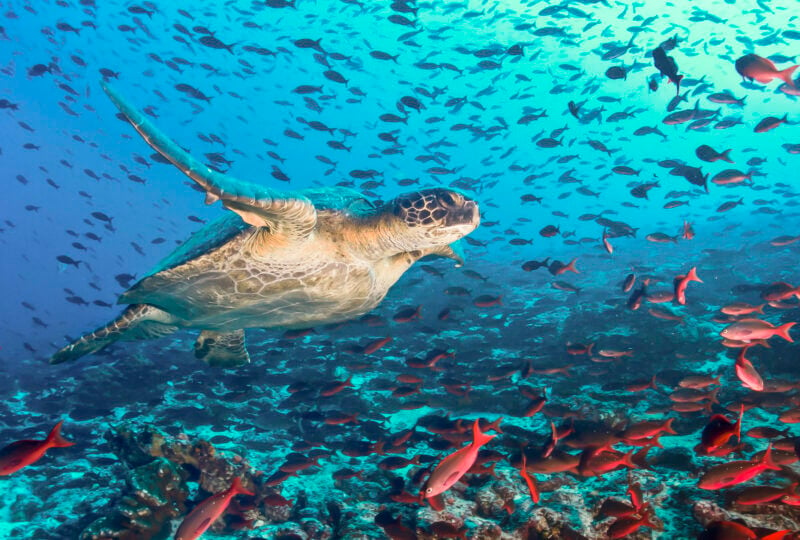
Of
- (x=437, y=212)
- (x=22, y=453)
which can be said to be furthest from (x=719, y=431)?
(x=22, y=453)

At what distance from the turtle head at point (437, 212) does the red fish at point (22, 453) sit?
11.0ft

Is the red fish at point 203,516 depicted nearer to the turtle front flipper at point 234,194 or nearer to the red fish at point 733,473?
the turtle front flipper at point 234,194

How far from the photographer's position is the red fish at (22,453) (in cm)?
259

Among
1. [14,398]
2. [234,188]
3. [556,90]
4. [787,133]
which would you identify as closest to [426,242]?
[234,188]

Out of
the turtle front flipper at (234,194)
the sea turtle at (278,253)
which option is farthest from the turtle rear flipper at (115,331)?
the turtle front flipper at (234,194)

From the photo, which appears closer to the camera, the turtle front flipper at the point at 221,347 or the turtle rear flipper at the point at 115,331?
the turtle rear flipper at the point at 115,331

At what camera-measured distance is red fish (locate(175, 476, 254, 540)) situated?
8.73 feet

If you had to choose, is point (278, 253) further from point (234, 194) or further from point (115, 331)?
point (115, 331)

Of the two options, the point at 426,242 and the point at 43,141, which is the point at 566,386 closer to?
the point at 426,242

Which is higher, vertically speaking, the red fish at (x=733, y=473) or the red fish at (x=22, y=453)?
the red fish at (x=22, y=453)

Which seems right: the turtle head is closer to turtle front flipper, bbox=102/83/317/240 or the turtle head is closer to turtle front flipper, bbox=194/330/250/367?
turtle front flipper, bbox=102/83/317/240

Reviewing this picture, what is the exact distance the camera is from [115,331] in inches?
204

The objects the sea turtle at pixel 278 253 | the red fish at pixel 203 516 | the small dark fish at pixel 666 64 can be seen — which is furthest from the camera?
the small dark fish at pixel 666 64

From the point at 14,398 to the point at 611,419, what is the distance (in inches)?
497
